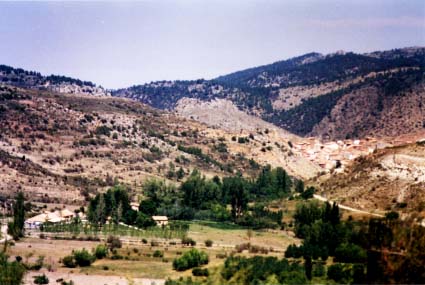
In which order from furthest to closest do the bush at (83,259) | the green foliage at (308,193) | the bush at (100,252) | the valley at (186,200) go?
the green foliage at (308,193) < the bush at (100,252) < the bush at (83,259) < the valley at (186,200)

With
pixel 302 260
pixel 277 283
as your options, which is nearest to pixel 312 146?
pixel 302 260

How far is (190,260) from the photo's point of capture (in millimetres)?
51938

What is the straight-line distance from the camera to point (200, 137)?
144m

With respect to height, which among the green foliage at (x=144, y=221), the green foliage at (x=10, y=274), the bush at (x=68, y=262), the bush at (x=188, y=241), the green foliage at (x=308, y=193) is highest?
the green foliage at (x=308, y=193)

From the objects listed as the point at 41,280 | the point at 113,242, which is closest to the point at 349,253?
the point at 41,280

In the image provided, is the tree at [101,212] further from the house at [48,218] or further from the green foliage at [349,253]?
the green foliage at [349,253]

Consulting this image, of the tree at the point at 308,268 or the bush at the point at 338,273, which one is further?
the tree at the point at 308,268

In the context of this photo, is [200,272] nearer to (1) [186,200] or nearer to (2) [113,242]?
(2) [113,242]

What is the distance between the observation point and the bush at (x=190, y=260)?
169 ft

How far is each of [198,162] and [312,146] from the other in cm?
3701

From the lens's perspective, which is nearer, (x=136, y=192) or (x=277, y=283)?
(x=277, y=283)

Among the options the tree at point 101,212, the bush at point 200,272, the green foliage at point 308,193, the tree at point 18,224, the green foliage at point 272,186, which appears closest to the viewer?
the bush at point 200,272

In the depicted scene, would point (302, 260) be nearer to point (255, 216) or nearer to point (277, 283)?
point (277, 283)

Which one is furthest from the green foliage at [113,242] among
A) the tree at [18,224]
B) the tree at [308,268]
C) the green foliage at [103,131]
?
the green foliage at [103,131]
